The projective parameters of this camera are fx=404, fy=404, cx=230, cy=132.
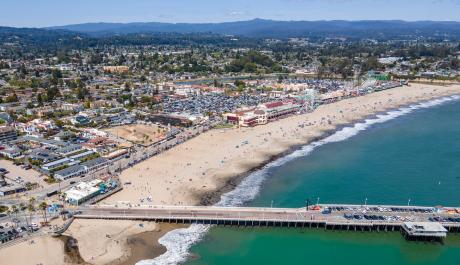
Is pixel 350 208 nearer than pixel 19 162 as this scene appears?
Yes

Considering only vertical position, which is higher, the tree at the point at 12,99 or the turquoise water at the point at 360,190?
the tree at the point at 12,99

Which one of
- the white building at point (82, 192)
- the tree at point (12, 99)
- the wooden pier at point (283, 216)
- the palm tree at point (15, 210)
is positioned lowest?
the wooden pier at point (283, 216)

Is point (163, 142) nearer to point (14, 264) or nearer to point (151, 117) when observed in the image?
point (151, 117)

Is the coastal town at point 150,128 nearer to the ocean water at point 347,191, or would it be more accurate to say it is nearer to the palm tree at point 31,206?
the palm tree at point 31,206

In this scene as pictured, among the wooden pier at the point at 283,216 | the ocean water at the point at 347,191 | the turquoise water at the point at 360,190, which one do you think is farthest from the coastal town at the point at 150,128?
the turquoise water at the point at 360,190

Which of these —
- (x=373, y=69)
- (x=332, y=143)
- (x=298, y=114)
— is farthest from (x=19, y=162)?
(x=373, y=69)

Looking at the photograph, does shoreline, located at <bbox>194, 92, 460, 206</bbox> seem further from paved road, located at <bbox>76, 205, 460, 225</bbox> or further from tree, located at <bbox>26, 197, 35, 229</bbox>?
tree, located at <bbox>26, 197, 35, 229</bbox>
